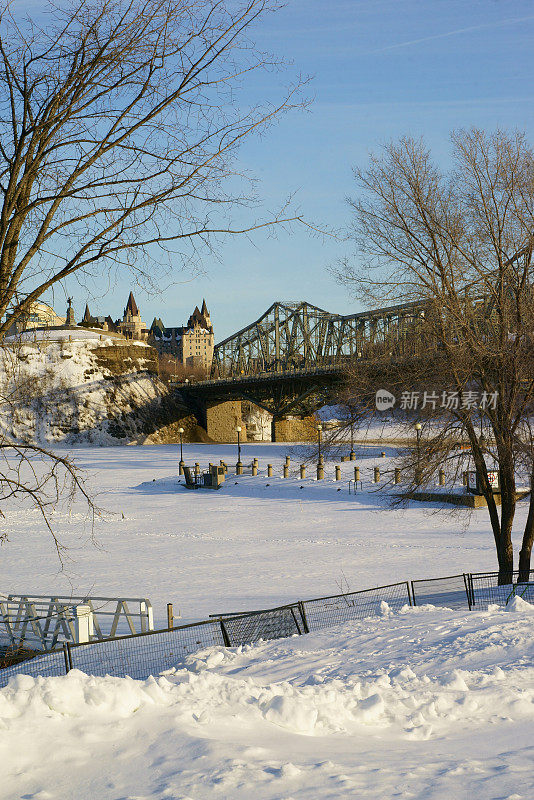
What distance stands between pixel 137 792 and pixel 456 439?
12.9 meters

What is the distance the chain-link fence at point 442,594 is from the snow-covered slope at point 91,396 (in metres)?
72.3

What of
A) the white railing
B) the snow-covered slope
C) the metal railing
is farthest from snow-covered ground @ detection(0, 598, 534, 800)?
the snow-covered slope

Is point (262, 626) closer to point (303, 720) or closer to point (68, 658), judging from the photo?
point (68, 658)

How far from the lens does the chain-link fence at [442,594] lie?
14247mm

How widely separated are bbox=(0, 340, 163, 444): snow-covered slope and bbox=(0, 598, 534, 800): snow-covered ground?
79.3m

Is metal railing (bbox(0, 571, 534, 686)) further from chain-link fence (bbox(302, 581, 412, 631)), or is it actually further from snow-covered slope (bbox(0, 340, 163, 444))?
snow-covered slope (bbox(0, 340, 163, 444))

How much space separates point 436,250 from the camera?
53.9 ft

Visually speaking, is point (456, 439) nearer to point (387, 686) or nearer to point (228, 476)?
point (387, 686)

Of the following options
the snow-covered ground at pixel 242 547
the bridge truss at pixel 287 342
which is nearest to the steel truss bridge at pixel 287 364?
the bridge truss at pixel 287 342

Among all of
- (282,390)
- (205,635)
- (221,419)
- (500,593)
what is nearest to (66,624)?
(205,635)

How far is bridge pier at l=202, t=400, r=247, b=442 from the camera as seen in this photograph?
97.6 metres

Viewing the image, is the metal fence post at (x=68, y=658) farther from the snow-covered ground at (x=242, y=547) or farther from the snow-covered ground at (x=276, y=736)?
the snow-covered ground at (x=242, y=547)

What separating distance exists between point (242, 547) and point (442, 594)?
439 inches

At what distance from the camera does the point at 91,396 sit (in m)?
92.8
